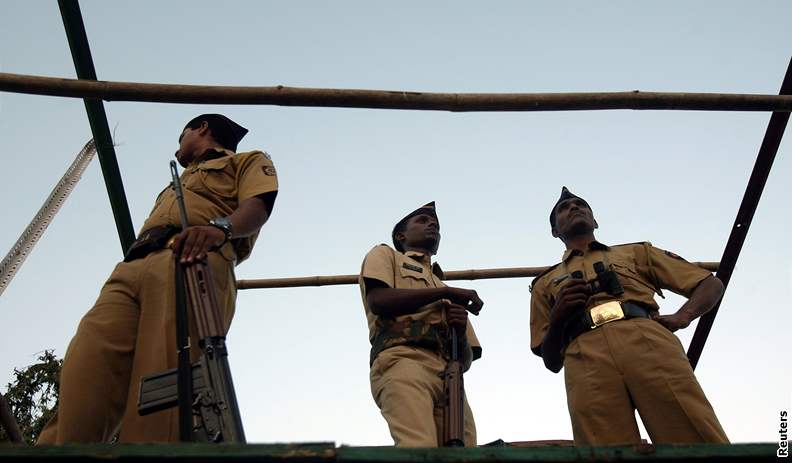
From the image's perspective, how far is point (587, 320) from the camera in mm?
3863

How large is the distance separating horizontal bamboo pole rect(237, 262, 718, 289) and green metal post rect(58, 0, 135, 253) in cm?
151

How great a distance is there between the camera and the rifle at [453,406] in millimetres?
3590

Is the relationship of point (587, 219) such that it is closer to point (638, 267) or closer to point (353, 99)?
point (638, 267)

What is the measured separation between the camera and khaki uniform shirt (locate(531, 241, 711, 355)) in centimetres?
400

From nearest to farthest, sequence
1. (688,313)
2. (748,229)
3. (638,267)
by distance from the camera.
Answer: (688,313) → (638,267) → (748,229)

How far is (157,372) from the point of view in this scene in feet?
9.15

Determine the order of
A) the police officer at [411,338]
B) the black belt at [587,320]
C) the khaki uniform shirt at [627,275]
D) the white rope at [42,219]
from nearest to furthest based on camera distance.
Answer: the police officer at [411,338], the black belt at [587,320], the khaki uniform shirt at [627,275], the white rope at [42,219]

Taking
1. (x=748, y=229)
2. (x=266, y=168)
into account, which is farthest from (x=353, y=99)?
(x=748, y=229)

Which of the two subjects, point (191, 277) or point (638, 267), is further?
point (638, 267)

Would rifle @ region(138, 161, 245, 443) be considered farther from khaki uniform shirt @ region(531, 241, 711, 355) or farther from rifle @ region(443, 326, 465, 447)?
khaki uniform shirt @ region(531, 241, 711, 355)

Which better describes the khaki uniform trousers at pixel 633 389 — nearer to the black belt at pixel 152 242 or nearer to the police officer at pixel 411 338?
the police officer at pixel 411 338

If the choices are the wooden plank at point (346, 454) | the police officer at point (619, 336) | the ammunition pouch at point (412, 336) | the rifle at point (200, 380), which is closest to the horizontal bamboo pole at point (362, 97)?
the police officer at point (619, 336)

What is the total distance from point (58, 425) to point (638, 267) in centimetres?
286

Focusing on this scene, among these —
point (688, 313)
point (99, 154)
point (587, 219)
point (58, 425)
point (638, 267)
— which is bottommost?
point (58, 425)
